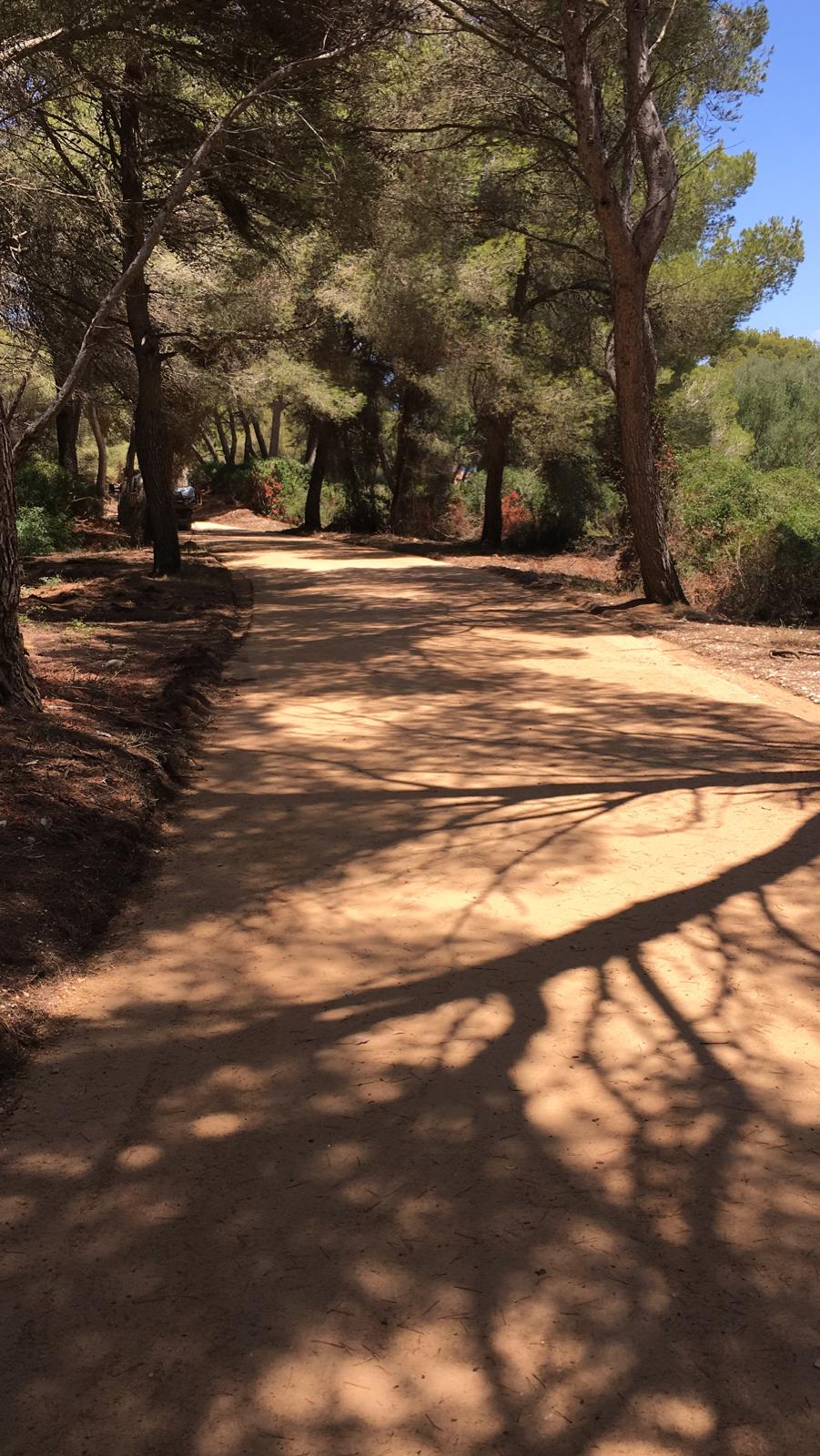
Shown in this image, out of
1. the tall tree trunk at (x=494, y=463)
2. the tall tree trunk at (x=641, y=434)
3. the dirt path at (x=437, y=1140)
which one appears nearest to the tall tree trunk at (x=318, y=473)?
the tall tree trunk at (x=494, y=463)

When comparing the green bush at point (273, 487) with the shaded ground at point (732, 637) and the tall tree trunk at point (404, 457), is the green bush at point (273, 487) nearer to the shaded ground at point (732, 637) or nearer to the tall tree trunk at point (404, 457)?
the tall tree trunk at point (404, 457)

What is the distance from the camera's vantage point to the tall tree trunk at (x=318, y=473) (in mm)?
31337

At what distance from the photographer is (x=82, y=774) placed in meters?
5.66

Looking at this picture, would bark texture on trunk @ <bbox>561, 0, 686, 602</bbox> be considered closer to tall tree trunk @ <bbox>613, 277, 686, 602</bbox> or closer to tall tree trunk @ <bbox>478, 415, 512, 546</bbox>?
tall tree trunk @ <bbox>613, 277, 686, 602</bbox>

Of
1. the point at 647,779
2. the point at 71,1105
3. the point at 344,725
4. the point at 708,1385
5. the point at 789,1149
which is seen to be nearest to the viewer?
the point at 708,1385

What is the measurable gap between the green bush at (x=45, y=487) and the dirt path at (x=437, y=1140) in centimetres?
1684

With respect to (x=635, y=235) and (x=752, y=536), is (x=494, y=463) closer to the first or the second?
(x=752, y=536)

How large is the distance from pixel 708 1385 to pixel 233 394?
23.4 metres

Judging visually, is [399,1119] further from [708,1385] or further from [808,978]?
[808,978]

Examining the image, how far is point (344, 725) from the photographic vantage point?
776 centimetres

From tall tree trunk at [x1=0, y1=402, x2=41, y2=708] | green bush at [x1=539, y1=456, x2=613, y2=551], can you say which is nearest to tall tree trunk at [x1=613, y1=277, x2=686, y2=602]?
tall tree trunk at [x1=0, y1=402, x2=41, y2=708]

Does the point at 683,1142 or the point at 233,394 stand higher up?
the point at 233,394

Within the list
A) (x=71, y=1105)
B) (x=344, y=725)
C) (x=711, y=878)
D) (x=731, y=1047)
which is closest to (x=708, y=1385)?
(x=731, y=1047)

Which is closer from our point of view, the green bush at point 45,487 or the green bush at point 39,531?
the green bush at point 39,531
